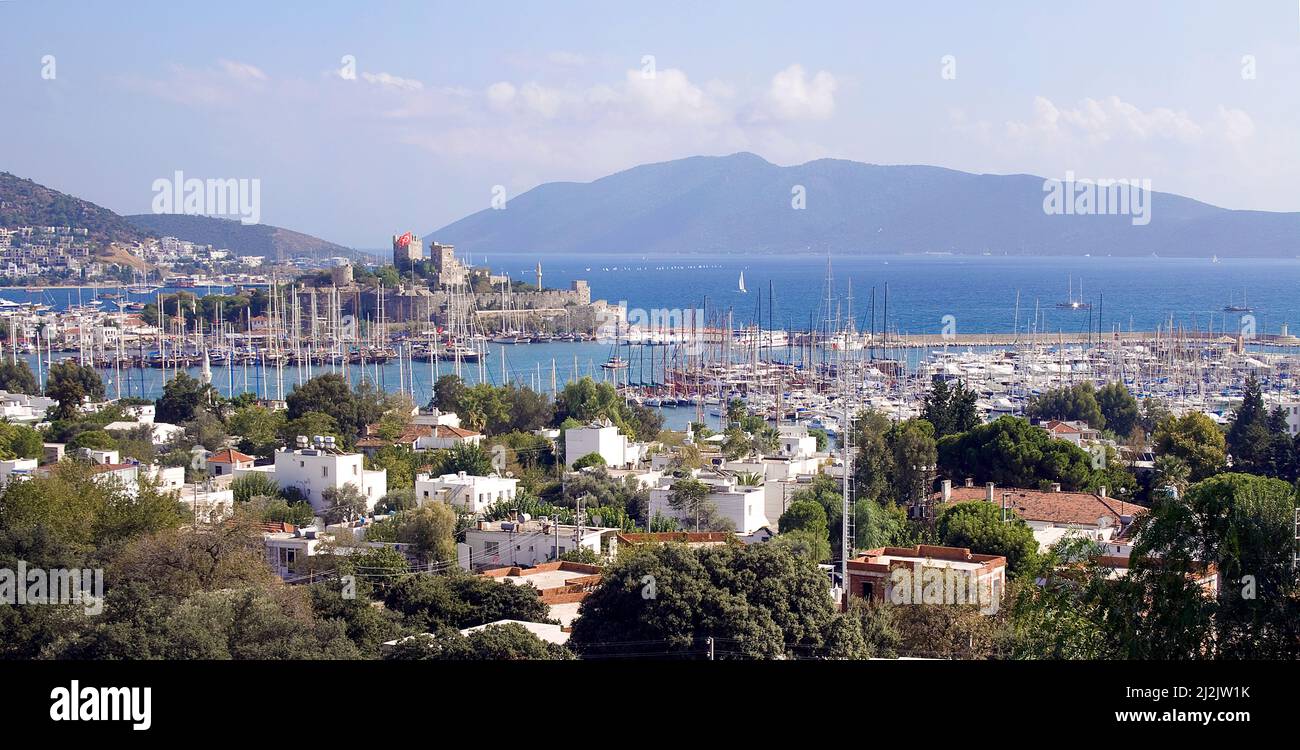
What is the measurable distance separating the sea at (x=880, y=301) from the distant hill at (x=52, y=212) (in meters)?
3.52

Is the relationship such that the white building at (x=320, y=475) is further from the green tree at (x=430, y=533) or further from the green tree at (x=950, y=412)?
the green tree at (x=950, y=412)

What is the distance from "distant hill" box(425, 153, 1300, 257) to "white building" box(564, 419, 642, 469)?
3621 inches

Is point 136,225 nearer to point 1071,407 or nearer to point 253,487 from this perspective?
point 1071,407

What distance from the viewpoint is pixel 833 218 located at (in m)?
113

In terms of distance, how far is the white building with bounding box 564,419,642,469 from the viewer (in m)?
18.6

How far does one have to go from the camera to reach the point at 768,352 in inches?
1710

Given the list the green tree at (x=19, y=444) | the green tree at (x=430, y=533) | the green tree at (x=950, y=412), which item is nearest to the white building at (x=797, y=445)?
the green tree at (x=950, y=412)

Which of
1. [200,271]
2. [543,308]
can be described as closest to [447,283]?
[543,308]

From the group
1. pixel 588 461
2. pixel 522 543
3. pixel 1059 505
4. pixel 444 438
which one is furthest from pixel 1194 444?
pixel 444 438

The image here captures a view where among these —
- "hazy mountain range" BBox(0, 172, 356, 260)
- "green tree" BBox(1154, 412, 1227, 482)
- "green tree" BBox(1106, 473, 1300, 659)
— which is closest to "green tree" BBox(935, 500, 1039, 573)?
"green tree" BBox(1154, 412, 1227, 482)

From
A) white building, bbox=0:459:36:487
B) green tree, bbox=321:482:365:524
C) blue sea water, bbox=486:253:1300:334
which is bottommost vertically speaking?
green tree, bbox=321:482:365:524

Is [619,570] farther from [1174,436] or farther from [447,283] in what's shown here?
[447,283]

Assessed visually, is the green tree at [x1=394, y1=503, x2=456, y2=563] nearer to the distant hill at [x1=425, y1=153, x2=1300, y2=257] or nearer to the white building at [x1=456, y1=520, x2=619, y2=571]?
the white building at [x1=456, y1=520, x2=619, y2=571]

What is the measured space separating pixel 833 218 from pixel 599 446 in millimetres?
96211
